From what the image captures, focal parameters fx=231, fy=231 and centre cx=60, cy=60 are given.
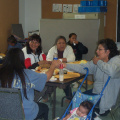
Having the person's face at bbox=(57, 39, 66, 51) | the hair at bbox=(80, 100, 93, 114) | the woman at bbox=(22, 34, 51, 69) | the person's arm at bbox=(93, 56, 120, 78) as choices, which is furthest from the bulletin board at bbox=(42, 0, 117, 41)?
the hair at bbox=(80, 100, 93, 114)

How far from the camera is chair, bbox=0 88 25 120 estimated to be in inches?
74.4

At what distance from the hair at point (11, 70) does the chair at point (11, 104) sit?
127mm

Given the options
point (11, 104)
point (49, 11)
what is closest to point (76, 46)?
point (11, 104)

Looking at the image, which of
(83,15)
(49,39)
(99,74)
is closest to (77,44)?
(49,39)

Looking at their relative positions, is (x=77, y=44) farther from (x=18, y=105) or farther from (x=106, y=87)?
(x=18, y=105)

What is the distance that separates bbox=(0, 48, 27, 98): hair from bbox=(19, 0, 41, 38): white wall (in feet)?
21.8

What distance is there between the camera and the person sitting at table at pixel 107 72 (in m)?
2.53

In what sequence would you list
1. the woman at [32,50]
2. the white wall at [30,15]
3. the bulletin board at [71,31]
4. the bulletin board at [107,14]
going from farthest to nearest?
the white wall at [30,15], the bulletin board at [107,14], the bulletin board at [71,31], the woman at [32,50]

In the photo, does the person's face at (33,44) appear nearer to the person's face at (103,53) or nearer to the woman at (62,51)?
the woman at (62,51)

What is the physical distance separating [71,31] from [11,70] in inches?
153

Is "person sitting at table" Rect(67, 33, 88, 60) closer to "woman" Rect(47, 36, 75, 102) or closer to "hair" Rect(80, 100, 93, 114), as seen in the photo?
"woman" Rect(47, 36, 75, 102)

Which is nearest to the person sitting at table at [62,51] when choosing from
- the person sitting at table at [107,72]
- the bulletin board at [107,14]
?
the person sitting at table at [107,72]

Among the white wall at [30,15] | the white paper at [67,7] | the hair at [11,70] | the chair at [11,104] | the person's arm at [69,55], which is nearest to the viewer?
the chair at [11,104]

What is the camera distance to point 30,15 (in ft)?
28.5
